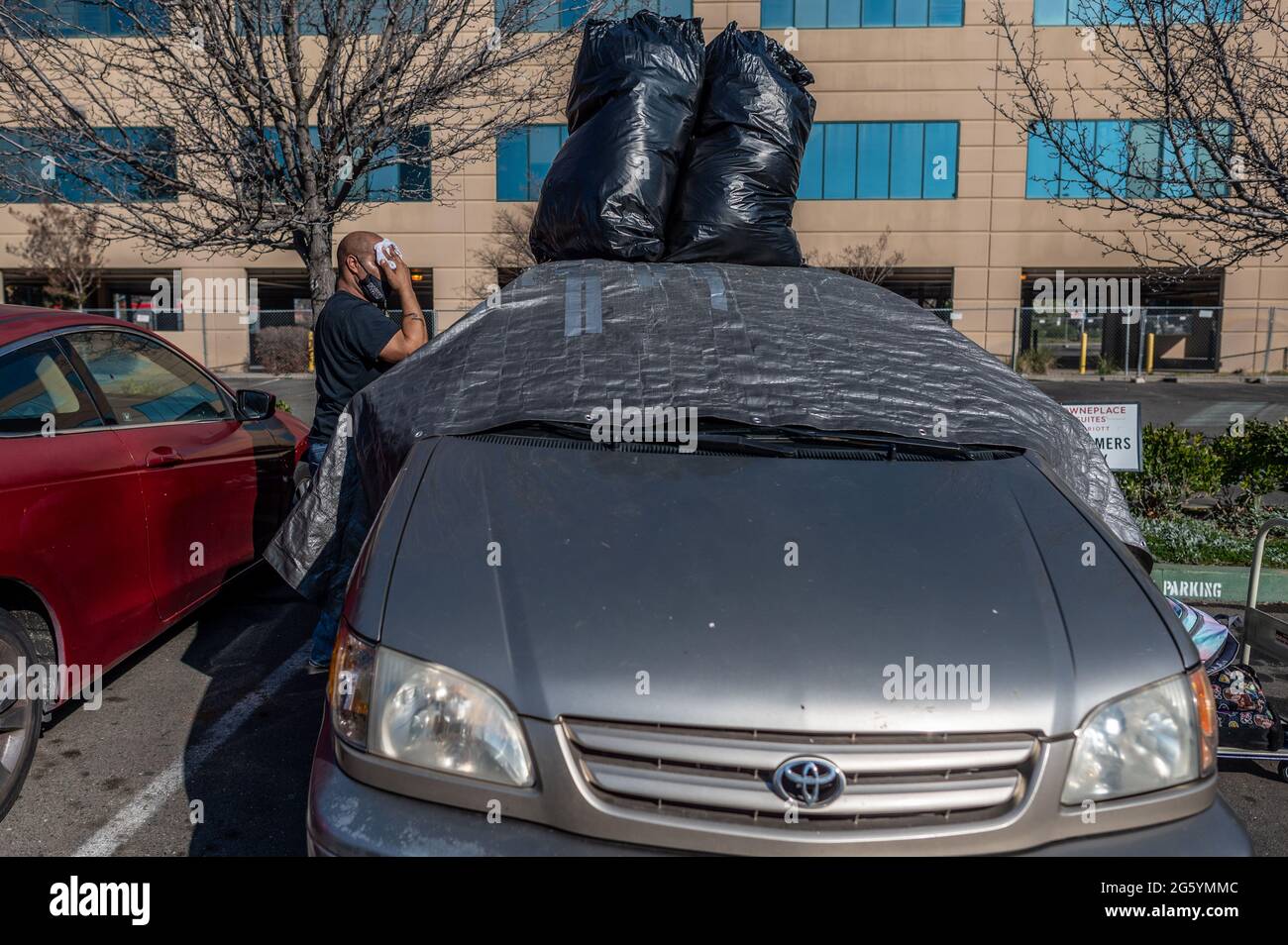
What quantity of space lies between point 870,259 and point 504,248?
10.9 meters

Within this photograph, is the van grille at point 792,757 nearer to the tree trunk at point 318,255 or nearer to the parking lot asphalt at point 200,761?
the parking lot asphalt at point 200,761

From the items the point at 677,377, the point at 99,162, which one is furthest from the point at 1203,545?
the point at 99,162

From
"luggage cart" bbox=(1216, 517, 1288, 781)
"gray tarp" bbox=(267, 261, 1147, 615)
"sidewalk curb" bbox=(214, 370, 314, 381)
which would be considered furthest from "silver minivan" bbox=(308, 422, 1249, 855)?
"sidewalk curb" bbox=(214, 370, 314, 381)

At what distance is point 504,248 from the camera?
27375mm

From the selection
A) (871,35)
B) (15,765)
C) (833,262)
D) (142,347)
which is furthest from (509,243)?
(15,765)

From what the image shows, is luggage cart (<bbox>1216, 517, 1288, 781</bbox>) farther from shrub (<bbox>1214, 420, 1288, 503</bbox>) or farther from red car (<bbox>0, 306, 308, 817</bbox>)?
red car (<bbox>0, 306, 308, 817</bbox>)

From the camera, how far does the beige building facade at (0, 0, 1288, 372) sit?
26.4 m

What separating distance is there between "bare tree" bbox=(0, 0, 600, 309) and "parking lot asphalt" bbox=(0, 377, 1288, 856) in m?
3.40

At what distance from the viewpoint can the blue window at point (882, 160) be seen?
1059 inches

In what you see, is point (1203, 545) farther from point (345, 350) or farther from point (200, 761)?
point (200, 761)

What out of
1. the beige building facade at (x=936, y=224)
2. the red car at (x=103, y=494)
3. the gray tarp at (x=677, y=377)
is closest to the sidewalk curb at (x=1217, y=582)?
the gray tarp at (x=677, y=377)

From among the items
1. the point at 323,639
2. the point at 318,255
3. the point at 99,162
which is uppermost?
the point at 99,162

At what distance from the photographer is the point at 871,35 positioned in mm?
26672

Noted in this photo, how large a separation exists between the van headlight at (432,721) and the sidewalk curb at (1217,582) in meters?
5.19
